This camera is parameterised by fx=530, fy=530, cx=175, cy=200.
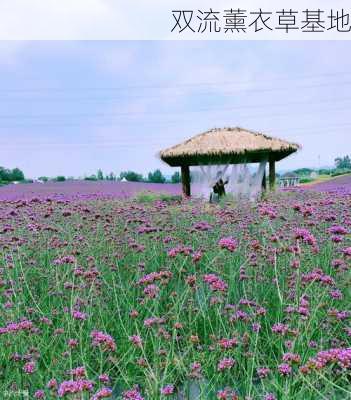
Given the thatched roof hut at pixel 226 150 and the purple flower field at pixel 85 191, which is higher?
the thatched roof hut at pixel 226 150

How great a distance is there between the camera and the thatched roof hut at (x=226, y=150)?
13.7 m

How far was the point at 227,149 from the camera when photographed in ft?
44.6

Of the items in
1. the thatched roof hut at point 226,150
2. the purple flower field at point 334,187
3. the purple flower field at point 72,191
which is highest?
the thatched roof hut at point 226,150

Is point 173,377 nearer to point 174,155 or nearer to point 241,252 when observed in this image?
point 241,252

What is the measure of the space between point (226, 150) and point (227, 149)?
0.05 m

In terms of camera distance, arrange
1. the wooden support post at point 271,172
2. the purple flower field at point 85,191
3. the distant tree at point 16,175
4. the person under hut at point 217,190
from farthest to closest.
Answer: the distant tree at point 16,175 → the wooden support post at point 271,172 → the person under hut at point 217,190 → the purple flower field at point 85,191

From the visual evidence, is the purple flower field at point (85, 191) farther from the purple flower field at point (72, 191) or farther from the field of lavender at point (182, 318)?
the field of lavender at point (182, 318)

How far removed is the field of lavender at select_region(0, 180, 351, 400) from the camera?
2.13m

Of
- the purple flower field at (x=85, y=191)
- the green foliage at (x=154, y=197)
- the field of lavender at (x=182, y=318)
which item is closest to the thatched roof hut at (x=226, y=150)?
the green foliage at (x=154, y=197)

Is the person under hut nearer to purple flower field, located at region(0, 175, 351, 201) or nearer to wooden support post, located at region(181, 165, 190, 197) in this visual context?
wooden support post, located at region(181, 165, 190, 197)

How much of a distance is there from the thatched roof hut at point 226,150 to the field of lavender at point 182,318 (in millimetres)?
8243

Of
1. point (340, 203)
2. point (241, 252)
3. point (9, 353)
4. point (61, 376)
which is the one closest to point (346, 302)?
point (241, 252)

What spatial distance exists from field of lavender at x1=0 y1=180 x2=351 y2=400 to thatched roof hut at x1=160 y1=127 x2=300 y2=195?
27.0ft

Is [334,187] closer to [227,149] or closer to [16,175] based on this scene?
[227,149]
